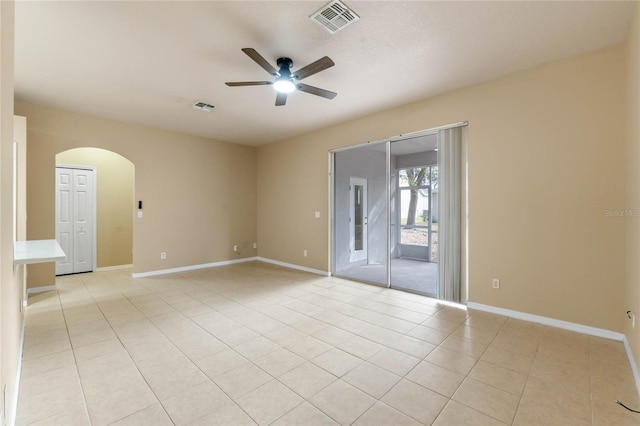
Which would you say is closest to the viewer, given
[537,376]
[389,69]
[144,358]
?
[537,376]

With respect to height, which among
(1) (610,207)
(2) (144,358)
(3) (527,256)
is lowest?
(2) (144,358)

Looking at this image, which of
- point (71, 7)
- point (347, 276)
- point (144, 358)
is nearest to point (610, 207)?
point (347, 276)

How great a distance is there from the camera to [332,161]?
18.3ft

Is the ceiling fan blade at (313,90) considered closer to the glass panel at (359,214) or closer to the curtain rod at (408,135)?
the curtain rod at (408,135)

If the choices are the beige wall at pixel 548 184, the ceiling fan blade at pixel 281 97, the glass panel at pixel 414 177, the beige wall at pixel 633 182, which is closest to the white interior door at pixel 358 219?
the glass panel at pixel 414 177

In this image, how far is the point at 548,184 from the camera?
3.13m

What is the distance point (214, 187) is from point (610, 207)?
6392 millimetres

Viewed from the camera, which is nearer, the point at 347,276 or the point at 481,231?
the point at 481,231

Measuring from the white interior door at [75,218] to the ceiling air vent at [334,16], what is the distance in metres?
6.03

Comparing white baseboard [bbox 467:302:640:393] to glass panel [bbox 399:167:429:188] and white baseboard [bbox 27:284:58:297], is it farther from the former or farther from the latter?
white baseboard [bbox 27:284:58:297]

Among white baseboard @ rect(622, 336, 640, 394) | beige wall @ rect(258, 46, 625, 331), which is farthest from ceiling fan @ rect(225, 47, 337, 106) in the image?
white baseboard @ rect(622, 336, 640, 394)

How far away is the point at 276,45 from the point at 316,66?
0.48 metres

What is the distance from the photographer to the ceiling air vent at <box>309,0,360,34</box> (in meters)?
2.22

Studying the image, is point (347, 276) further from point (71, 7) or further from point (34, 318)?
point (71, 7)
